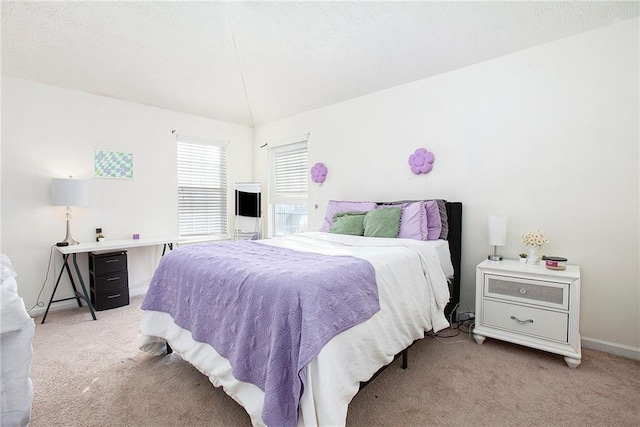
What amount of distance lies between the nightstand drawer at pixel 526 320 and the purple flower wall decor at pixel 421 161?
140 centimetres

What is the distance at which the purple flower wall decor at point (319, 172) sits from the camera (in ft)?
13.3

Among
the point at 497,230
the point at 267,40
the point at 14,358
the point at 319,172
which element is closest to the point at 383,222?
the point at 497,230

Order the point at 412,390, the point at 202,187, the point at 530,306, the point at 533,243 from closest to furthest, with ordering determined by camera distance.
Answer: the point at 412,390 < the point at 530,306 < the point at 533,243 < the point at 202,187

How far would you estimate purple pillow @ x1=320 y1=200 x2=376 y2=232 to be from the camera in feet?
10.7

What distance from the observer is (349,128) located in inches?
151

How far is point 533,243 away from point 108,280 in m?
4.13

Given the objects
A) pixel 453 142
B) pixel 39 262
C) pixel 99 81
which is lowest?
pixel 39 262

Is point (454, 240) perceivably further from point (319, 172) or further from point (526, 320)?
Answer: point (319, 172)

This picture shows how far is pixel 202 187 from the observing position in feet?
14.9

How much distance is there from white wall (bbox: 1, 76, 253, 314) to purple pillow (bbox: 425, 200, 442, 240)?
3.36 m

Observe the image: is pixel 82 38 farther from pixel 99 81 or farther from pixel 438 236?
pixel 438 236

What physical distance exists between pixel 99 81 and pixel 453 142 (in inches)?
151

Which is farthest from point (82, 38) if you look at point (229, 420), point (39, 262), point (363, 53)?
point (229, 420)

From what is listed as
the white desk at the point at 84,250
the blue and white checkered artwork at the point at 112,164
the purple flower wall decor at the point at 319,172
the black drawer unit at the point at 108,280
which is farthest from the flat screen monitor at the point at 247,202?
the black drawer unit at the point at 108,280
